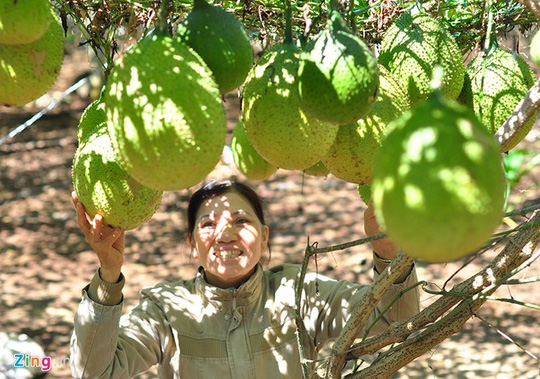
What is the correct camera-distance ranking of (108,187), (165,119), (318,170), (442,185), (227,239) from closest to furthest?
(442,185) → (165,119) → (108,187) → (318,170) → (227,239)

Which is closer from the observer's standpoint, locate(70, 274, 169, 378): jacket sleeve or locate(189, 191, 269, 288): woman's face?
locate(70, 274, 169, 378): jacket sleeve

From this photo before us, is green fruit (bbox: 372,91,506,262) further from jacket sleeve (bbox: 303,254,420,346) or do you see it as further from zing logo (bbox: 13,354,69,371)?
zing logo (bbox: 13,354,69,371)

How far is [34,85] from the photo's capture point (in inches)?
52.3

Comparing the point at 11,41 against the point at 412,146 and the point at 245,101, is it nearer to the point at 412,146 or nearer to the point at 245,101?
the point at 245,101

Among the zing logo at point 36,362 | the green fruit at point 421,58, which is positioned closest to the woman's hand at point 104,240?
the green fruit at point 421,58

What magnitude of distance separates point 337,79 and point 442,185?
0.49 m

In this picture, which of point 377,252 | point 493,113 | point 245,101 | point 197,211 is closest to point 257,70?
point 245,101

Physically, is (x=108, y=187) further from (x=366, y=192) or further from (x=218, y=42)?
(x=366, y=192)

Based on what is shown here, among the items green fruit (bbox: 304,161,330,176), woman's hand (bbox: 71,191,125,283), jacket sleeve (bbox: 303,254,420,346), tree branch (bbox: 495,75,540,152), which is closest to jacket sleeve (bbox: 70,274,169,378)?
woman's hand (bbox: 71,191,125,283)

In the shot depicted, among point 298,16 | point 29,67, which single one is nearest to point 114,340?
point 298,16

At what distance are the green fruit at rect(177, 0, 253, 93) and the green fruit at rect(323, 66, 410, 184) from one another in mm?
250

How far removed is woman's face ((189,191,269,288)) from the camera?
9.12 feet

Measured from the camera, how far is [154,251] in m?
6.94

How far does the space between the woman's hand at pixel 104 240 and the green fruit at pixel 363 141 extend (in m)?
0.51
